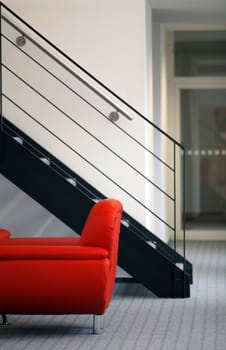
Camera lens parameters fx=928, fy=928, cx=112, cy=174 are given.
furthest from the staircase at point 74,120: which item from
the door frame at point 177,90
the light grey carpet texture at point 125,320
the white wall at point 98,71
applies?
the door frame at point 177,90

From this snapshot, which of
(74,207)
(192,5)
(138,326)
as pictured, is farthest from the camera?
(192,5)

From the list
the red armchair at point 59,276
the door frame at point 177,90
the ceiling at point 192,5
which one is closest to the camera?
the red armchair at point 59,276

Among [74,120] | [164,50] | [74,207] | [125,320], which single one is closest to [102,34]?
[74,120]

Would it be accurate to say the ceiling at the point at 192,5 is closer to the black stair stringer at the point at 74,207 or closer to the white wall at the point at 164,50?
the white wall at the point at 164,50

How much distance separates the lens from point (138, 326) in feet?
21.0

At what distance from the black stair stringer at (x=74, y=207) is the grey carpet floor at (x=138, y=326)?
16 centimetres

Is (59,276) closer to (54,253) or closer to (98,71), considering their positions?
(54,253)

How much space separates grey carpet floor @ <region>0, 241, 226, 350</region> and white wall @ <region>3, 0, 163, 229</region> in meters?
1.30

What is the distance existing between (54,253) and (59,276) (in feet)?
0.50

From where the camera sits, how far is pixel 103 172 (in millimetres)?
8773

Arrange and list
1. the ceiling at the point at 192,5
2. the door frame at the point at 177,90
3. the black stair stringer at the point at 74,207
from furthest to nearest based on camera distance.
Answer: the door frame at the point at 177,90 < the ceiling at the point at 192,5 < the black stair stringer at the point at 74,207

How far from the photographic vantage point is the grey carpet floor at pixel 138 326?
19.0 feet

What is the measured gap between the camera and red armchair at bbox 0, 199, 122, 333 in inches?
235

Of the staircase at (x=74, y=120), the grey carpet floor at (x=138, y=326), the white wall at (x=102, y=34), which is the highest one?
the white wall at (x=102, y=34)
